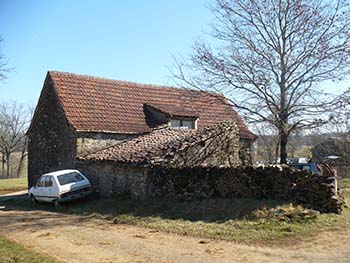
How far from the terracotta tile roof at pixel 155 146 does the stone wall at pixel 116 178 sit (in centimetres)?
37

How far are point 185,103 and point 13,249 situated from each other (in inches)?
730

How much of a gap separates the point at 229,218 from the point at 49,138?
52.1 ft

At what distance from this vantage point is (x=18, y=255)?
923 centimetres

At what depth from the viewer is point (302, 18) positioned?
20062 mm

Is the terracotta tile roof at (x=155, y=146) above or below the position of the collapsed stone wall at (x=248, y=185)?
above

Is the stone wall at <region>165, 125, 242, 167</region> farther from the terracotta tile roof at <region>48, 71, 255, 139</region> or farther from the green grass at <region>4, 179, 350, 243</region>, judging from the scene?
the green grass at <region>4, 179, 350, 243</region>

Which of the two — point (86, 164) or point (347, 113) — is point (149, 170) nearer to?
point (86, 164)

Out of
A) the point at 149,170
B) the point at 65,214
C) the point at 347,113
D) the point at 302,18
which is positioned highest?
the point at 302,18

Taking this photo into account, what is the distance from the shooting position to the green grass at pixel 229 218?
466 inches

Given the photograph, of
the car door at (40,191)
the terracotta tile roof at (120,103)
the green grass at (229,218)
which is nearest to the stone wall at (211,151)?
the terracotta tile roof at (120,103)

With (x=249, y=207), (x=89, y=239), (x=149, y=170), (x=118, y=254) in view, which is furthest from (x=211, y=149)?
(x=118, y=254)

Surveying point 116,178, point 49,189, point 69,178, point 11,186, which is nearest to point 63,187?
point 69,178

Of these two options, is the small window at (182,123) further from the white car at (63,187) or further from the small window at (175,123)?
the white car at (63,187)

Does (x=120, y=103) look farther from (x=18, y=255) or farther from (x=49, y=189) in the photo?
(x=18, y=255)
